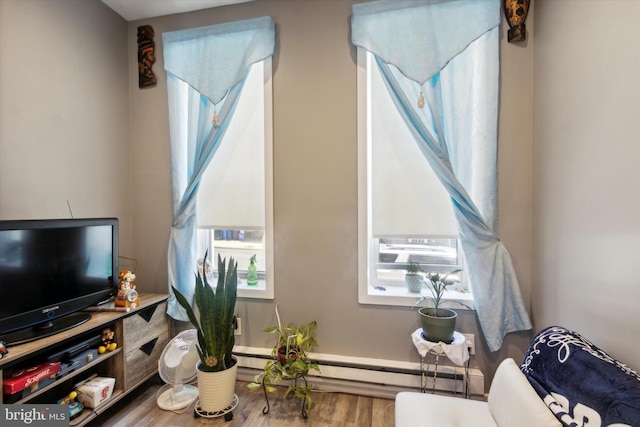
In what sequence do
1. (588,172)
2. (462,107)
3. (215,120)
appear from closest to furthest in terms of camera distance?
(588,172), (462,107), (215,120)

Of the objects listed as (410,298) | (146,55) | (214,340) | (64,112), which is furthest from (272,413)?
(146,55)

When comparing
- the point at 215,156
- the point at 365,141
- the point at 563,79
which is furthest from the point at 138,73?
the point at 563,79

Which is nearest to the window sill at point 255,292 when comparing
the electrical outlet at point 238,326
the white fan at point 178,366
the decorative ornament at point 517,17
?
the electrical outlet at point 238,326

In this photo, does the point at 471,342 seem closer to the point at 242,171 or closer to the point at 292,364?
the point at 292,364

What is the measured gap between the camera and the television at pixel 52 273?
1380 mm

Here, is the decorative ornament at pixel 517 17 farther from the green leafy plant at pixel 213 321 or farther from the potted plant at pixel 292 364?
the green leafy plant at pixel 213 321

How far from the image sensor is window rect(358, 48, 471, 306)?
6.33ft

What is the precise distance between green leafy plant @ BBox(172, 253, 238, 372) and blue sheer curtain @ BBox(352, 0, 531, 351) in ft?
5.05

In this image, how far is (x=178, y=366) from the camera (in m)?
1.81

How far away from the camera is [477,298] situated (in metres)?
1.79

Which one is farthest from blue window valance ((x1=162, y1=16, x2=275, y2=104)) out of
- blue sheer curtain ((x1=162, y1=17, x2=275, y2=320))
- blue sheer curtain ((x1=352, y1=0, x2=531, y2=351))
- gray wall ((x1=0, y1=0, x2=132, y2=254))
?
blue sheer curtain ((x1=352, y1=0, x2=531, y2=351))

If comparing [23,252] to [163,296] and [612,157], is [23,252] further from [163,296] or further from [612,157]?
[612,157]

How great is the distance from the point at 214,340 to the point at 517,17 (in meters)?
2.72

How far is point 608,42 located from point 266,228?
6.65 feet
